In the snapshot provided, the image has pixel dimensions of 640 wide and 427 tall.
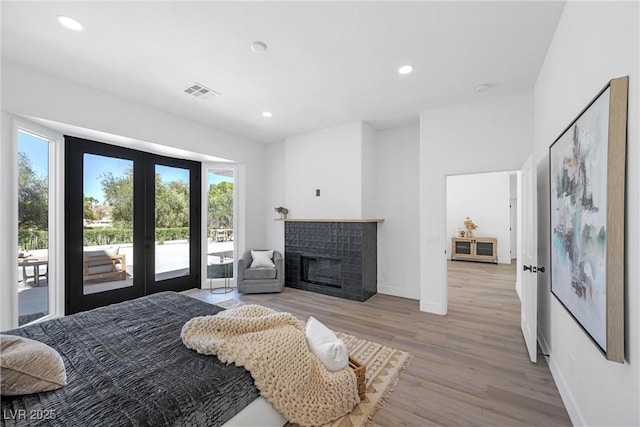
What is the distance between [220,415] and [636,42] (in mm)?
2481

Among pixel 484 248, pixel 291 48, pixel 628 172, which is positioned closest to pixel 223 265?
pixel 291 48

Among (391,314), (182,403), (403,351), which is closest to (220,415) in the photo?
(182,403)

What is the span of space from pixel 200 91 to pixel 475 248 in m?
7.73

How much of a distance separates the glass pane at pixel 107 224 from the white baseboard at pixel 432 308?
437cm

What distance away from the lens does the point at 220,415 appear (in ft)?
4.18

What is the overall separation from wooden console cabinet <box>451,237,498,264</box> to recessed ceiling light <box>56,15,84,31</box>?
8.55 meters

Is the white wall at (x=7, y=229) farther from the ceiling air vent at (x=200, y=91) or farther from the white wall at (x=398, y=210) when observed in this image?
the white wall at (x=398, y=210)

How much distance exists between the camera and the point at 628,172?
43.1 inches

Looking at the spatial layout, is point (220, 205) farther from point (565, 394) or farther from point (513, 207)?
point (513, 207)

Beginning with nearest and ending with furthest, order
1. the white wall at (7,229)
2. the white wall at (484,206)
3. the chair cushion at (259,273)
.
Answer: the white wall at (7,229) → the chair cushion at (259,273) → the white wall at (484,206)

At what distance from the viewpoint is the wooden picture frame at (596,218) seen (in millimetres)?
1107

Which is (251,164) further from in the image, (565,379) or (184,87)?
(565,379)

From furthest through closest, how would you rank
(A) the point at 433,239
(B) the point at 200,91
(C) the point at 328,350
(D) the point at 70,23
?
1. (A) the point at 433,239
2. (B) the point at 200,91
3. (D) the point at 70,23
4. (C) the point at 328,350

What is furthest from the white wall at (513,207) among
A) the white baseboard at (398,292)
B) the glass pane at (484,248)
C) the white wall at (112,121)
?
the white wall at (112,121)
